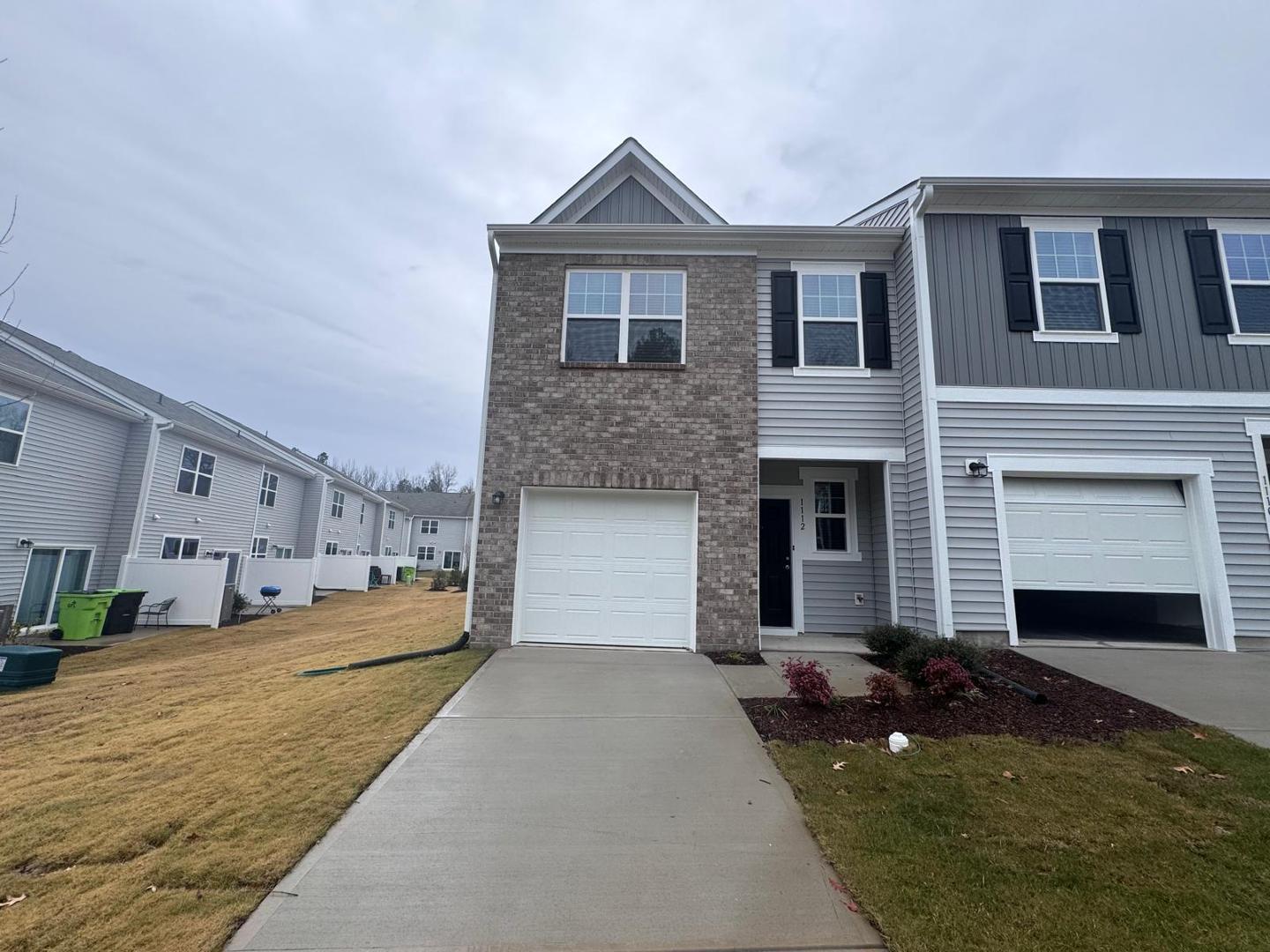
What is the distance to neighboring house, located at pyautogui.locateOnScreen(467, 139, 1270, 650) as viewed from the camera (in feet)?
24.3

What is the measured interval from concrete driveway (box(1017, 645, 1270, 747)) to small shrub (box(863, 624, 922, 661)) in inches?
67.2

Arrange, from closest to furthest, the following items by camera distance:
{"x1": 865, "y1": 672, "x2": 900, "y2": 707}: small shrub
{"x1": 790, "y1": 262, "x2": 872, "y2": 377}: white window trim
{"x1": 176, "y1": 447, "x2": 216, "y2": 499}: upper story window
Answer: {"x1": 865, "y1": 672, "x2": 900, "y2": 707}: small shrub, {"x1": 790, "y1": 262, "x2": 872, "y2": 377}: white window trim, {"x1": 176, "y1": 447, "x2": 216, "y2": 499}: upper story window

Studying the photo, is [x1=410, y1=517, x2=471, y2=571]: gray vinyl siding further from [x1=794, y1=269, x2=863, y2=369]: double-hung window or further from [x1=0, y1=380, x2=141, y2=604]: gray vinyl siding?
[x1=794, y1=269, x2=863, y2=369]: double-hung window

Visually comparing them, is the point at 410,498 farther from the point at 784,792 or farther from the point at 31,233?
the point at 784,792

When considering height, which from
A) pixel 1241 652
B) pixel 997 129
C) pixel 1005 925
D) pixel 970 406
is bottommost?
pixel 1005 925

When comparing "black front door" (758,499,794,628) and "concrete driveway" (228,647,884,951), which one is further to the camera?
"black front door" (758,499,794,628)

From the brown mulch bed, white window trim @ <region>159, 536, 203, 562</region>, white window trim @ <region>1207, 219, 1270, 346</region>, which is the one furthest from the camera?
white window trim @ <region>159, 536, 203, 562</region>

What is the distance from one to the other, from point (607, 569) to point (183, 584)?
12196 mm

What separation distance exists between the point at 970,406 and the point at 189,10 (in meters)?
12.1

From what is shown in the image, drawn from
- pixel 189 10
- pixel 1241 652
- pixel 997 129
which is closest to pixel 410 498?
pixel 189 10

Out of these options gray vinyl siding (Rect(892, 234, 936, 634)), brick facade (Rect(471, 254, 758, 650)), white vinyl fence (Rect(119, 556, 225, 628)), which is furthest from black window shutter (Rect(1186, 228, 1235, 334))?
white vinyl fence (Rect(119, 556, 225, 628))

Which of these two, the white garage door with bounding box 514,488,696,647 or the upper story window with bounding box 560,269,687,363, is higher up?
the upper story window with bounding box 560,269,687,363

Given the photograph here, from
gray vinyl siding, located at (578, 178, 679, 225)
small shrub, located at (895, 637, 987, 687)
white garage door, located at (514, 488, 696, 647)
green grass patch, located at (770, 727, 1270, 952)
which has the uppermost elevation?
gray vinyl siding, located at (578, 178, 679, 225)

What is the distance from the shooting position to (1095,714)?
4711mm
